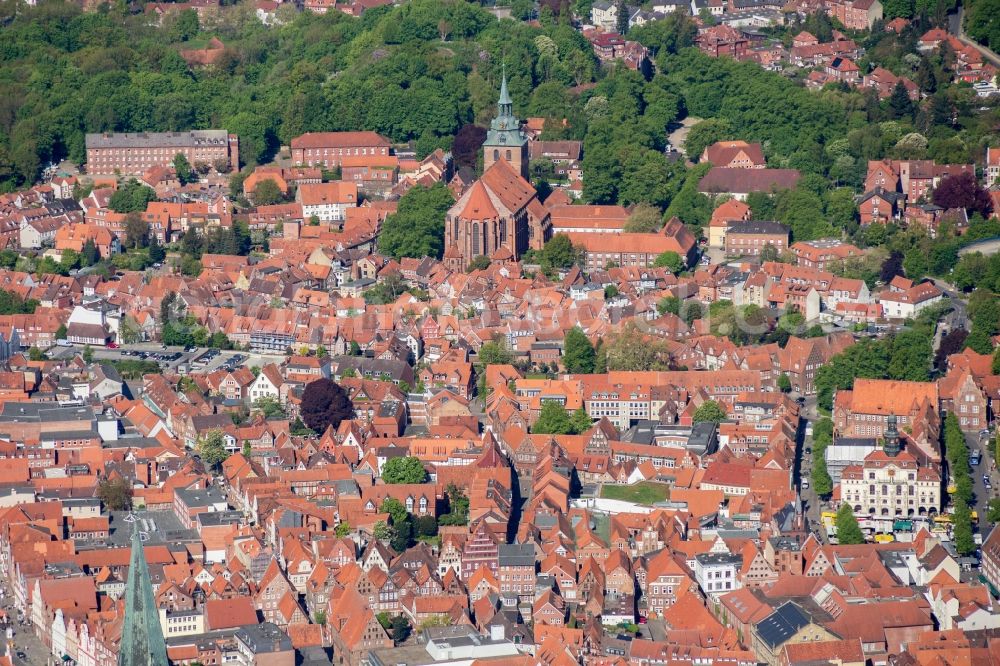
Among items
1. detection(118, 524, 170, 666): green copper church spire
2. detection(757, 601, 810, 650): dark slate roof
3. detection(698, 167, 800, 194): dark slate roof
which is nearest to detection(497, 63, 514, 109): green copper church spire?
detection(698, 167, 800, 194): dark slate roof

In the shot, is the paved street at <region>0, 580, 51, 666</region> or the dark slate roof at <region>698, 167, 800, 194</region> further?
the dark slate roof at <region>698, 167, 800, 194</region>

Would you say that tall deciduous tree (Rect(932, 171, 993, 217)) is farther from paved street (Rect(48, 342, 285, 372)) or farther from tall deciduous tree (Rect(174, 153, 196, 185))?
tall deciduous tree (Rect(174, 153, 196, 185))

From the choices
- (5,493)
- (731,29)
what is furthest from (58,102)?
(5,493)

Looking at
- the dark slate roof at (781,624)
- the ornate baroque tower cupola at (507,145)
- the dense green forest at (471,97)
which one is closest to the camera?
the dark slate roof at (781,624)

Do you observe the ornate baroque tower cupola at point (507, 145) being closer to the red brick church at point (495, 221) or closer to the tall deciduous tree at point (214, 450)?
the red brick church at point (495, 221)

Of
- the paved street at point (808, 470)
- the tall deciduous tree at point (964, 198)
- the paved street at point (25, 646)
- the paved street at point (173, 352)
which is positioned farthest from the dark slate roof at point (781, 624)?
the tall deciduous tree at point (964, 198)

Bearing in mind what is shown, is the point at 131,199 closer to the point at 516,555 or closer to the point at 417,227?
the point at 417,227

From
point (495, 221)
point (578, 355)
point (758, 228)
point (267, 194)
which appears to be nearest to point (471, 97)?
point (267, 194)
